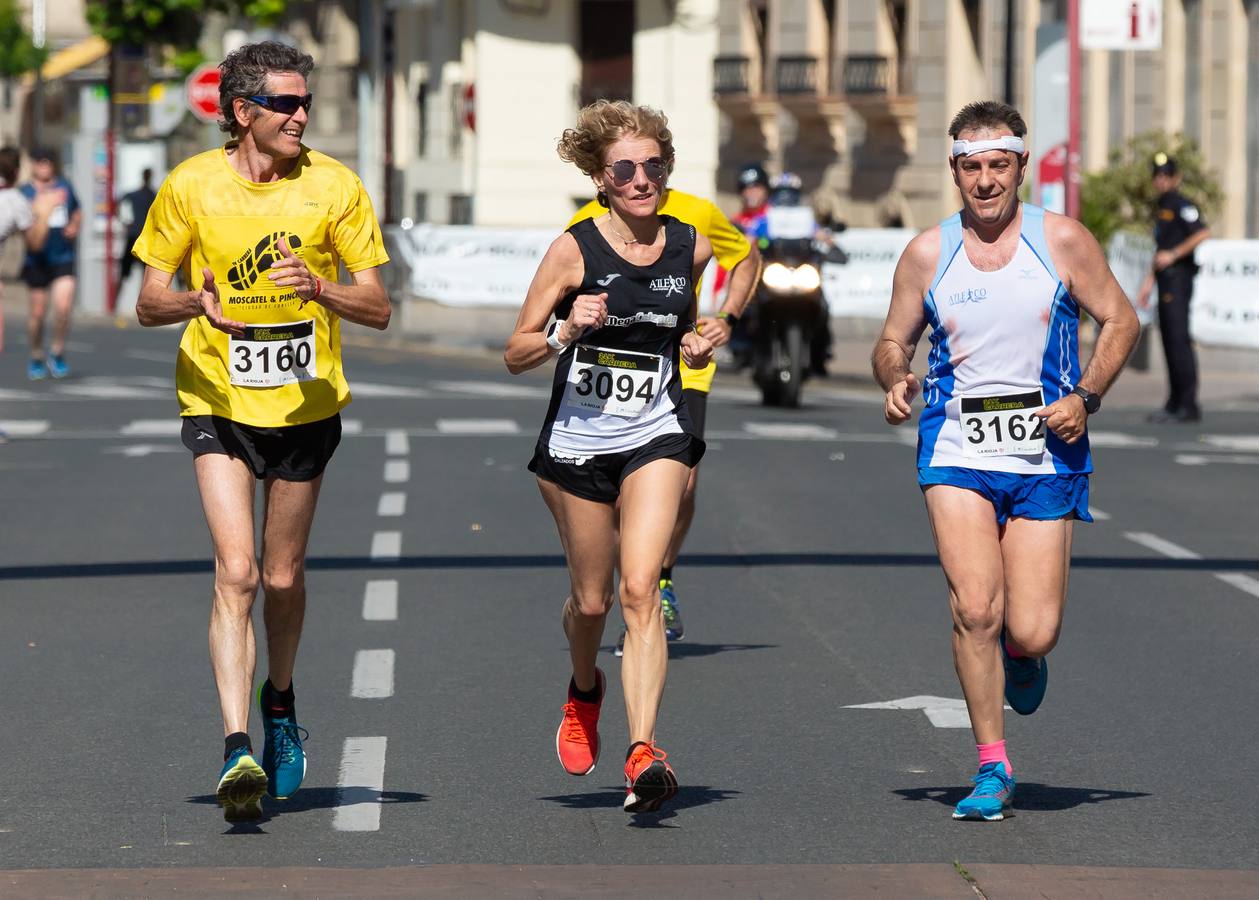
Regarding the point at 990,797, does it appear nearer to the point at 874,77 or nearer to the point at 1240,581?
the point at 1240,581

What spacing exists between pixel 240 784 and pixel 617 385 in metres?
1.41

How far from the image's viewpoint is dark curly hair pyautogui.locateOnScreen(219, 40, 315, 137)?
6.88 m

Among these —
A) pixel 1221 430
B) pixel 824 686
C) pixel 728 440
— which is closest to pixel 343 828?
pixel 824 686

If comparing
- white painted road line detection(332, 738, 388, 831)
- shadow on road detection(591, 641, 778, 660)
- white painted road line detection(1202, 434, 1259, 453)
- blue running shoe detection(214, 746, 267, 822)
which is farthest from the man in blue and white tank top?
white painted road line detection(1202, 434, 1259, 453)

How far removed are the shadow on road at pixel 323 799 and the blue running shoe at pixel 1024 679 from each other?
5.16 ft

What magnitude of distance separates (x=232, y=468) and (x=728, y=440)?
40.3 ft

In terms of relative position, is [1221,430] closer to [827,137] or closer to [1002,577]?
[1002,577]

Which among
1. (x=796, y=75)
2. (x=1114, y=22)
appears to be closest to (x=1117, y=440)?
(x=1114, y=22)

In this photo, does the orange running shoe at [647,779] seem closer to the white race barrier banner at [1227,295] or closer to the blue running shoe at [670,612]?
the blue running shoe at [670,612]

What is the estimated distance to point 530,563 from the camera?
1244cm

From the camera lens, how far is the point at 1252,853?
645 centimetres

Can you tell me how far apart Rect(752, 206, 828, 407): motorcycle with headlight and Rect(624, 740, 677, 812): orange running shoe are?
49.5ft

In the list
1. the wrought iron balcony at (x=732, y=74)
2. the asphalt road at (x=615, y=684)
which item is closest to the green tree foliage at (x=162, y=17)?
the wrought iron balcony at (x=732, y=74)

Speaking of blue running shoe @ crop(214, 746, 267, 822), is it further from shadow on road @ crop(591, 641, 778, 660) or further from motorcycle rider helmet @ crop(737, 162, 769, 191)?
motorcycle rider helmet @ crop(737, 162, 769, 191)
